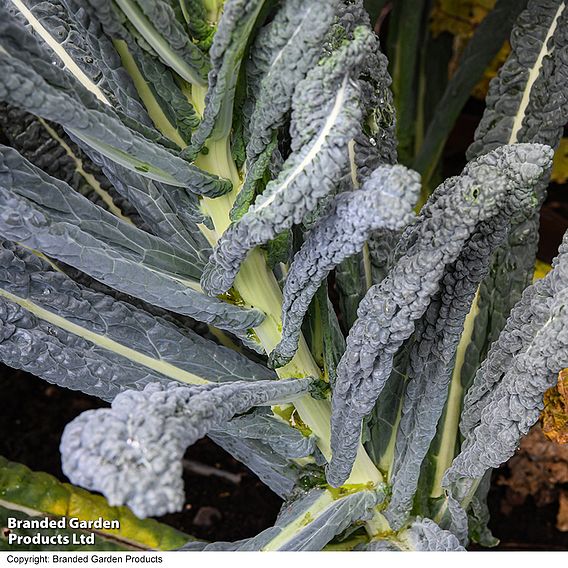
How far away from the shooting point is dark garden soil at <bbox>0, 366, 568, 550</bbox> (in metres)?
0.92

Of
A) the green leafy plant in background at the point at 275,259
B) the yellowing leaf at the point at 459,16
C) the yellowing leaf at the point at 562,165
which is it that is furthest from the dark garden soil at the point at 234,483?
the yellowing leaf at the point at 459,16

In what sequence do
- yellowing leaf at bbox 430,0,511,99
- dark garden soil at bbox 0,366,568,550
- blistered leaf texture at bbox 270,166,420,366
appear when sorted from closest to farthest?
1. blistered leaf texture at bbox 270,166,420,366
2. dark garden soil at bbox 0,366,568,550
3. yellowing leaf at bbox 430,0,511,99

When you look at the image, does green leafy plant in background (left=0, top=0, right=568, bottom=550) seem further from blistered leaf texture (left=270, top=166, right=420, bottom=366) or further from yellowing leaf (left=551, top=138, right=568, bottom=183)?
yellowing leaf (left=551, top=138, right=568, bottom=183)

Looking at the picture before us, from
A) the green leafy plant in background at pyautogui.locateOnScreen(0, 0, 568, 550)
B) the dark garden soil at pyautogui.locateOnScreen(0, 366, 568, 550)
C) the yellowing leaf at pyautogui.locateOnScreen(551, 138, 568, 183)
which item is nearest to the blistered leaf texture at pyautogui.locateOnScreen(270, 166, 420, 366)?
the green leafy plant in background at pyautogui.locateOnScreen(0, 0, 568, 550)

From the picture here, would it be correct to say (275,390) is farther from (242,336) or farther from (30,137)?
(30,137)

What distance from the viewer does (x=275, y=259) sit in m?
0.57

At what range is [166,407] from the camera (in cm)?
40

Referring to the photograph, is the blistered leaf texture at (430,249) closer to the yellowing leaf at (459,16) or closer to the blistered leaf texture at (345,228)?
the blistered leaf texture at (345,228)

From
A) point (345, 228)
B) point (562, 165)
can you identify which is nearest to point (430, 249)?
point (345, 228)

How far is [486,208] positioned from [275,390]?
218 mm

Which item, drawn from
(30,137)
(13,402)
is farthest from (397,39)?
(13,402)

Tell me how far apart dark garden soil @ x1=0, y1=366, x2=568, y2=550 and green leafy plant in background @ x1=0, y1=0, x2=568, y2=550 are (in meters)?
0.19

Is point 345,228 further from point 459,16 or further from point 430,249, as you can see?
point 459,16

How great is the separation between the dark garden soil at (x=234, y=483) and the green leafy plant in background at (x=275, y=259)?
0.19 m
